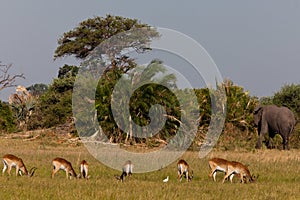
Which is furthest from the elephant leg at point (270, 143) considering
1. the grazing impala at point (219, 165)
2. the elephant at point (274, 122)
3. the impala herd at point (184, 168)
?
the grazing impala at point (219, 165)

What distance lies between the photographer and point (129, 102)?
30047 mm

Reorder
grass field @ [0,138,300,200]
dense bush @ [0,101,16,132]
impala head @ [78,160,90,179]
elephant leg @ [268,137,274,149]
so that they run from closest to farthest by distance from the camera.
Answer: grass field @ [0,138,300,200] < impala head @ [78,160,90,179] < elephant leg @ [268,137,274,149] < dense bush @ [0,101,16,132]

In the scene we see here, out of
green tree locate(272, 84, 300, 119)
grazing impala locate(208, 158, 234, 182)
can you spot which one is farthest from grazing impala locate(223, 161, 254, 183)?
green tree locate(272, 84, 300, 119)

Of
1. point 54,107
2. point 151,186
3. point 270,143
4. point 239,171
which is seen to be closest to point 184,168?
point 239,171

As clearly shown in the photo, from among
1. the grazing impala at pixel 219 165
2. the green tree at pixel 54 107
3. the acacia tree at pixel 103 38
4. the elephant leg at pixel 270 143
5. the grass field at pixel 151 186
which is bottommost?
the grass field at pixel 151 186

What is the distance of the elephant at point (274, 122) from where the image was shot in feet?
99.9

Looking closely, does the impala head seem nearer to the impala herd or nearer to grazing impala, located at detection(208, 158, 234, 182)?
the impala herd

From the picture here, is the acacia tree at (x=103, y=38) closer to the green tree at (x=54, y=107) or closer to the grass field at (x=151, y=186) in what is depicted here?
the green tree at (x=54, y=107)

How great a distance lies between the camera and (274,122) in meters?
30.9

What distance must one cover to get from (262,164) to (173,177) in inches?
177

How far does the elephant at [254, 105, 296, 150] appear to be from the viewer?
30.4 meters

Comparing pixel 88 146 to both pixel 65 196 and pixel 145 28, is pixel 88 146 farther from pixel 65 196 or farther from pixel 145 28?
pixel 145 28

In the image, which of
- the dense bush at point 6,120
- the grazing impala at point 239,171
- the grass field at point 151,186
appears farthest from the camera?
the dense bush at point 6,120

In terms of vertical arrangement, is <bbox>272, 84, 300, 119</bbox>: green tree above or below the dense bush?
above
